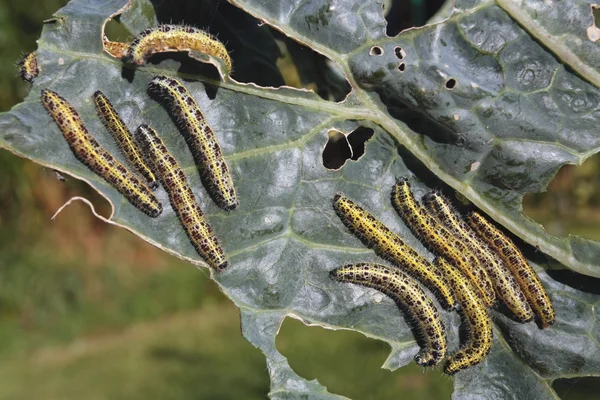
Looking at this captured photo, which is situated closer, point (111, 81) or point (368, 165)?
point (111, 81)

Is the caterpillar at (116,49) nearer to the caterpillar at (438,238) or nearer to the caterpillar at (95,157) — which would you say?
the caterpillar at (95,157)

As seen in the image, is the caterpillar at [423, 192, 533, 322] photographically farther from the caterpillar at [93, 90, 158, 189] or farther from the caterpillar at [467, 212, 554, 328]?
the caterpillar at [93, 90, 158, 189]

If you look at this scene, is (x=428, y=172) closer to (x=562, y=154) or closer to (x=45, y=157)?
(x=562, y=154)

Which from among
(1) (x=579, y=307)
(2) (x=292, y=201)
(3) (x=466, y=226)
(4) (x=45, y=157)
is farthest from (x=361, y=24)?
(1) (x=579, y=307)

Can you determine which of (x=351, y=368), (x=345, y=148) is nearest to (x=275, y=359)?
(x=345, y=148)

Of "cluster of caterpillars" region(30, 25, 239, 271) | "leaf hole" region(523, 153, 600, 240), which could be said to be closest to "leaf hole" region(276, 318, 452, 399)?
"leaf hole" region(523, 153, 600, 240)
